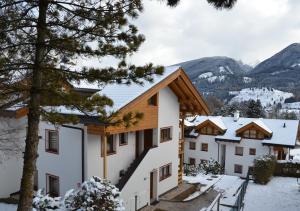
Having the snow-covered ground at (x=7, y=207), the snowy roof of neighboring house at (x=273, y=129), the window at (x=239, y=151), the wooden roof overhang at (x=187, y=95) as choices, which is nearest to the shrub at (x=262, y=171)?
the wooden roof overhang at (x=187, y=95)

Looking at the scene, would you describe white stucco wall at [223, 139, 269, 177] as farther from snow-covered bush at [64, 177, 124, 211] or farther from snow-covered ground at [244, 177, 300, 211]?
snow-covered bush at [64, 177, 124, 211]

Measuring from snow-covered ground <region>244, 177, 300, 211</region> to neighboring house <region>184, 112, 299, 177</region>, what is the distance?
34.5 feet

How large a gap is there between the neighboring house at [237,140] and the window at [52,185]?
81.2 ft

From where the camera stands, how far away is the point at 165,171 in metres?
19.6

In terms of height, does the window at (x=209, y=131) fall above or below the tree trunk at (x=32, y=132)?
below

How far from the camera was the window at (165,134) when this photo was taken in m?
18.7

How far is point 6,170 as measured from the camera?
16781mm

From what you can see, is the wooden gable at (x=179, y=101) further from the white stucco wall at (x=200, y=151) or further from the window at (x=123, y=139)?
the white stucco wall at (x=200, y=151)

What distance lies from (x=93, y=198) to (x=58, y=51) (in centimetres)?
552

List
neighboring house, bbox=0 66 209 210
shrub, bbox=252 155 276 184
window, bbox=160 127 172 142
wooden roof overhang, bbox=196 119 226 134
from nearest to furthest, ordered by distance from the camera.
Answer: neighboring house, bbox=0 66 209 210, window, bbox=160 127 172 142, shrub, bbox=252 155 276 184, wooden roof overhang, bbox=196 119 226 134

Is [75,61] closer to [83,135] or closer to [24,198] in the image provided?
[24,198]

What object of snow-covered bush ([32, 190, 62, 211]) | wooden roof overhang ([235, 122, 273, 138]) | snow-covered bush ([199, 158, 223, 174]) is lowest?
snow-covered bush ([199, 158, 223, 174])

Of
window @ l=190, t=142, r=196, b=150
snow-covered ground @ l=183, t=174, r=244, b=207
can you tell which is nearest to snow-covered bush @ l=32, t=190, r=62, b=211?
snow-covered ground @ l=183, t=174, r=244, b=207

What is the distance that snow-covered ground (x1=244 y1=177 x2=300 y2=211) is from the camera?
53.1ft
